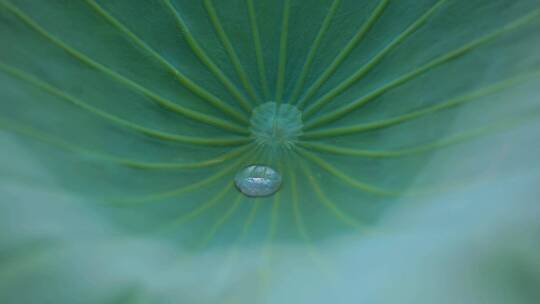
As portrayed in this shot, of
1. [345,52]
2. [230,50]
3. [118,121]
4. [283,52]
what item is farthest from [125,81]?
[345,52]

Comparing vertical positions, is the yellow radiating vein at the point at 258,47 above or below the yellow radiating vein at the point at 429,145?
above

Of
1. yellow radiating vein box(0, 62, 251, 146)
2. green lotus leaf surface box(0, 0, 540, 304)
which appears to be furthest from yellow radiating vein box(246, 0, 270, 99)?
yellow radiating vein box(0, 62, 251, 146)

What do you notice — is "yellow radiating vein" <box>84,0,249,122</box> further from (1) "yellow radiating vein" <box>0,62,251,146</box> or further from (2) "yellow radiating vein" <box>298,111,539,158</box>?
(2) "yellow radiating vein" <box>298,111,539,158</box>

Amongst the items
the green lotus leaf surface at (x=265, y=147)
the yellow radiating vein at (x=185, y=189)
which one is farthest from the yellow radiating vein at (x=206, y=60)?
the yellow radiating vein at (x=185, y=189)

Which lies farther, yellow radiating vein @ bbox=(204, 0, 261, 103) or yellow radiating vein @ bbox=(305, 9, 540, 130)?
yellow radiating vein @ bbox=(204, 0, 261, 103)

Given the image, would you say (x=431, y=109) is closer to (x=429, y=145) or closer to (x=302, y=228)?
(x=429, y=145)

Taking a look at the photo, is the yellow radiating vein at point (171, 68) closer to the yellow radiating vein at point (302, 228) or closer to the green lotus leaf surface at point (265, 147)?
the green lotus leaf surface at point (265, 147)

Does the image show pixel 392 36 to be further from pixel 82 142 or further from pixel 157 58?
pixel 82 142
